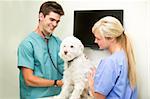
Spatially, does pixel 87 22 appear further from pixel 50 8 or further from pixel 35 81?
pixel 35 81

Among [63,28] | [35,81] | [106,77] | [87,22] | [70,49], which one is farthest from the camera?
[63,28]

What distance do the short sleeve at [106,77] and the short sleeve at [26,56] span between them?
1.51 feet

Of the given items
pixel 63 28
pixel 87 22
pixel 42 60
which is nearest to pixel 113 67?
pixel 42 60

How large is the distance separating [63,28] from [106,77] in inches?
30.2

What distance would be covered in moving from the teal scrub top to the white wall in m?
0.30

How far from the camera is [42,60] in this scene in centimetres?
170

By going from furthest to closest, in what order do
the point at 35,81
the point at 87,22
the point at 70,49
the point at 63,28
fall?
the point at 63,28 → the point at 87,22 → the point at 35,81 → the point at 70,49

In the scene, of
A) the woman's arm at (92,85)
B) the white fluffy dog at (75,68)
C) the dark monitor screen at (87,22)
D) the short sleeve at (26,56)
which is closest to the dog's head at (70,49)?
the white fluffy dog at (75,68)

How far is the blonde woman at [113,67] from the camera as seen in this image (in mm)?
1396
